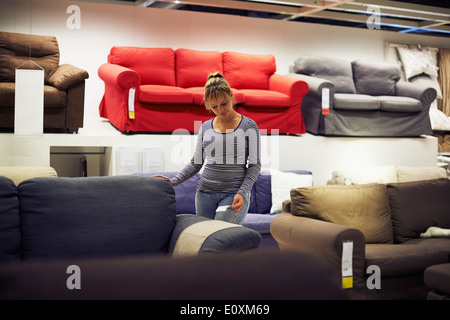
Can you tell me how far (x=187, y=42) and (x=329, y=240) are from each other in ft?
12.5

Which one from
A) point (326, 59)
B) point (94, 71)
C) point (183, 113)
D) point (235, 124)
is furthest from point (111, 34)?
point (235, 124)

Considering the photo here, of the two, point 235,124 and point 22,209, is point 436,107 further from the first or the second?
point 22,209

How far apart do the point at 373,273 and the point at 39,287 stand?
9.09 feet

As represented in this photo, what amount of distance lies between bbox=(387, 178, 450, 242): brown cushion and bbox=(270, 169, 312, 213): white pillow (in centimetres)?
115

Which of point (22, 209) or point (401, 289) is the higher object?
point (22, 209)

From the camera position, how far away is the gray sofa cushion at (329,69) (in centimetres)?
604

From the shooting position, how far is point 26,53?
4.84 metres

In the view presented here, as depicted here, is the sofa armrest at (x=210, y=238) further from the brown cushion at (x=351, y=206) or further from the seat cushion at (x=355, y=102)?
the seat cushion at (x=355, y=102)

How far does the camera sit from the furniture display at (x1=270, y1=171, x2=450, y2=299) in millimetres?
2822

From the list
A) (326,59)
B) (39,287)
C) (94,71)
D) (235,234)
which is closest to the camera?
(39,287)

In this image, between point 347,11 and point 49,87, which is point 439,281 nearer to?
point 49,87

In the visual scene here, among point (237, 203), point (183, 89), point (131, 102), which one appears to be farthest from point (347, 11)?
point (237, 203)

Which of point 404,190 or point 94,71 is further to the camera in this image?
point 94,71

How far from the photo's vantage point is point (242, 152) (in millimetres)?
2600
